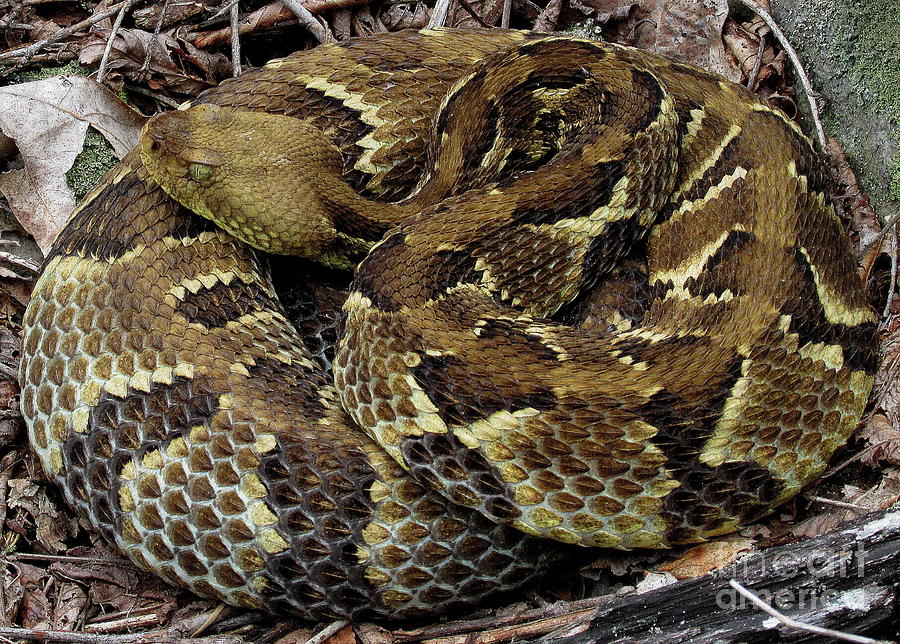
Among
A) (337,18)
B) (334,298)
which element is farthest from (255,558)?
(337,18)

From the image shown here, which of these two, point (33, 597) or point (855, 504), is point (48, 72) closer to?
point (33, 597)

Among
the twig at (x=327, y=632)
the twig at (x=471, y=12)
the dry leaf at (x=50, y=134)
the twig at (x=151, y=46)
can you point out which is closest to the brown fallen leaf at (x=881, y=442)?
the twig at (x=327, y=632)

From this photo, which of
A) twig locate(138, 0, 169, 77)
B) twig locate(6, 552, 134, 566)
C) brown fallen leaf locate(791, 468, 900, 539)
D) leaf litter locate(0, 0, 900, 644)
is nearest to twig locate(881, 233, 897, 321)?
leaf litter locate(0, 0, 900, 644)

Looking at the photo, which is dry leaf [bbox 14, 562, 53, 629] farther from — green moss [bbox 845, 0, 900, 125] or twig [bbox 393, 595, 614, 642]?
green moss [bbox 845, 0, 900, 125]

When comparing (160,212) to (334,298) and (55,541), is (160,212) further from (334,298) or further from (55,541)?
(55,541)

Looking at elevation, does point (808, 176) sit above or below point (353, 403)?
above

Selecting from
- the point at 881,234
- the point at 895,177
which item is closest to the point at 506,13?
the point at 895,177

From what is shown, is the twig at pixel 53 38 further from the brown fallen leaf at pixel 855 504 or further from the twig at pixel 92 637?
the brown fallen leaf at pixel 855 504
